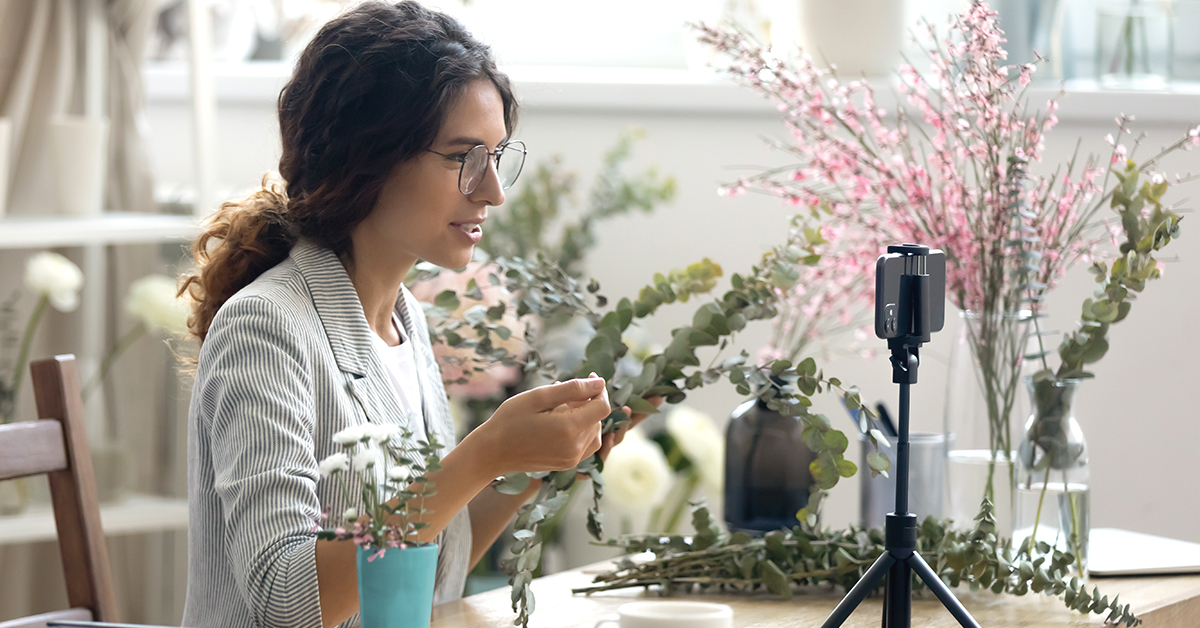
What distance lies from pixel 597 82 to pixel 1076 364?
125cm

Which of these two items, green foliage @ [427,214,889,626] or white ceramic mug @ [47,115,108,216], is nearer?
green foliage @ [427,214,889,626]

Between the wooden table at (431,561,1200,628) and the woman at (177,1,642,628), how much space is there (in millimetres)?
107

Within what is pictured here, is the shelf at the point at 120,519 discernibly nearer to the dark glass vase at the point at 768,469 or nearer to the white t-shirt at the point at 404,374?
the white t-shirt at the point at 404,374

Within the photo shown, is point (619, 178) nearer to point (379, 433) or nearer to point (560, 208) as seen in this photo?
point (560, 208)

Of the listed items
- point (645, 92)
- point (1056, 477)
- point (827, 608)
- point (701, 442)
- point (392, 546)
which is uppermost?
point (645, 92)

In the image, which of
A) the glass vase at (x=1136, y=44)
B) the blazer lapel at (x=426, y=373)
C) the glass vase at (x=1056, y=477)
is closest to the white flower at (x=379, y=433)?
the blazer lapel at (x=426, y=373)

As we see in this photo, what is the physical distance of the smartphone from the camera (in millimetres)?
969

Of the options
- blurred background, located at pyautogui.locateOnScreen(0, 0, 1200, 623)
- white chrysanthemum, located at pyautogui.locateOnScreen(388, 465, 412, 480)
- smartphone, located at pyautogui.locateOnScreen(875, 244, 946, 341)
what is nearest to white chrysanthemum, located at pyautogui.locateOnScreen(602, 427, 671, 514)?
blurred background, located at pyautogui.locateOnScreen(0, 0, 1200, 623)

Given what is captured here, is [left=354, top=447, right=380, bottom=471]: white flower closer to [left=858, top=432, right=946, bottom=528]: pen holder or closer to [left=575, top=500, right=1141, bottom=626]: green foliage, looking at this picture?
[left=575, top=500, right=1141, bottom=626]: green foliage

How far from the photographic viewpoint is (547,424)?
1.02 metres

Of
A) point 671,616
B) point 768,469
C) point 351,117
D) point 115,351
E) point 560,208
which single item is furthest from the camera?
point 560,208

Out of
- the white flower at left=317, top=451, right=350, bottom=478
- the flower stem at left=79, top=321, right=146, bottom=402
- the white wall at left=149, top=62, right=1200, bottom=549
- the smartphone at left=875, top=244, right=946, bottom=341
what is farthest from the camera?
the flower stem at left=79, top=321, right=146, bottom=402

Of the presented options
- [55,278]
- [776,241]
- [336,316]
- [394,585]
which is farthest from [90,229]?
[394,585]

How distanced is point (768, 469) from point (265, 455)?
1.92 ft
